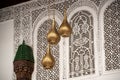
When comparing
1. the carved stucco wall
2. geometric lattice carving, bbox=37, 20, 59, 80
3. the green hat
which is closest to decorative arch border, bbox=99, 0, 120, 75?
the carved stucco wall

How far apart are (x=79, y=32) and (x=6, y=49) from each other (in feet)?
4.20

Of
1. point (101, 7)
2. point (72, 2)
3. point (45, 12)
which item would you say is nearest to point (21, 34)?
point (45, 12)

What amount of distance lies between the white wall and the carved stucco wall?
9 centimetres

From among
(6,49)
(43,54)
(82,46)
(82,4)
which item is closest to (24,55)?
(82,46)

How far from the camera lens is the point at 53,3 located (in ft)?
20.0

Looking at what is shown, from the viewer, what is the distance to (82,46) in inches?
219

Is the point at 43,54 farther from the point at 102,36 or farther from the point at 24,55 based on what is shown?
the point at 24,55

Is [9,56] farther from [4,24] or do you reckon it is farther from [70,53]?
[70,53]

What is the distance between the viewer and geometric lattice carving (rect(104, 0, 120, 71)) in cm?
525

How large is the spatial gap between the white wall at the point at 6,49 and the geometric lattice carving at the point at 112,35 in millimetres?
1563

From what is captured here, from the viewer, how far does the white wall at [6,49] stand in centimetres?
605

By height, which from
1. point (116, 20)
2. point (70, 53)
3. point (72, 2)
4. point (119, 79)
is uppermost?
point (72, 2)

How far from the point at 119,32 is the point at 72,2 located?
948 mm

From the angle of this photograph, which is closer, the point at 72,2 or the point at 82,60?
the point at 82,60
